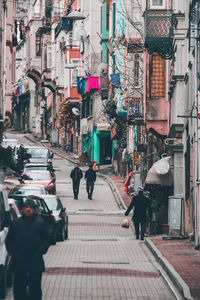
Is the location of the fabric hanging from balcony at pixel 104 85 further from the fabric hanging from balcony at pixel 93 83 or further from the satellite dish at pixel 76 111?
the satellite dish at pixel 76 111

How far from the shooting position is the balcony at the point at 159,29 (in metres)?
26.9

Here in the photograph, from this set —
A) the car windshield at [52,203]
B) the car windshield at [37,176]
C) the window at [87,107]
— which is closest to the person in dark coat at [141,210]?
the car windshield at [52,203]

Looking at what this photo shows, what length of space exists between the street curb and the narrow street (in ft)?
0.51

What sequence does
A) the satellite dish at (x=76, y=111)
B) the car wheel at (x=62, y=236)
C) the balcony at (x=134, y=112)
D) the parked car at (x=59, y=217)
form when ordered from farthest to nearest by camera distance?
the satellite dish at (x=76, y=111) < the balcony at (x=134, y=112) < the car wheel at (x=62, y=236) < the parked car at (x=59, y=217)

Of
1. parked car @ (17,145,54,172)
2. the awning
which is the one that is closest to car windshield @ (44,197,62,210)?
the awning

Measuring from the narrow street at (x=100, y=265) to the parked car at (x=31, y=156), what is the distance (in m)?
16.4

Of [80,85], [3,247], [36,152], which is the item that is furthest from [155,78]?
[80,85]

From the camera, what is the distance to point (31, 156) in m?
52.7

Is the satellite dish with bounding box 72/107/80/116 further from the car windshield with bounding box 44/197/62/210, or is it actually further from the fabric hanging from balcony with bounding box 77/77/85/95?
the car windshield with bounding box 44/197/62/210

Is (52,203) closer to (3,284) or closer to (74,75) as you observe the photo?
(3,284)

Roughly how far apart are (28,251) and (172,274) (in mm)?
4956

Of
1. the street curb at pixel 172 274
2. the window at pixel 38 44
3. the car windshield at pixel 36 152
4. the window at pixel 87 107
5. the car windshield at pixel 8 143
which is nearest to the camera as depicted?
the street curb at pixel 172 274

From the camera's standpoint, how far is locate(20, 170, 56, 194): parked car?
38.7 meters

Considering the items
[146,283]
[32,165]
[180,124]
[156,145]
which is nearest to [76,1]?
[32,165]
